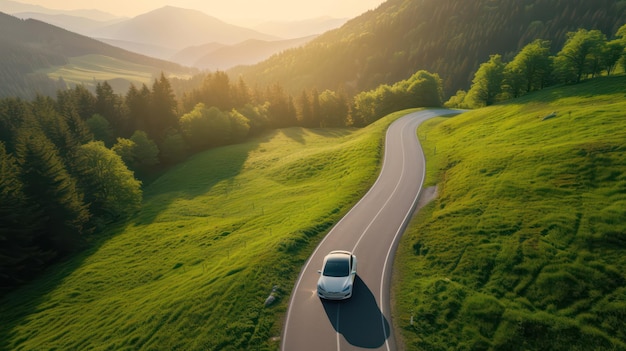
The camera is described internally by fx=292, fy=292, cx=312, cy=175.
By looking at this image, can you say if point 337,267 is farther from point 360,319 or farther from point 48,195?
point 48,195

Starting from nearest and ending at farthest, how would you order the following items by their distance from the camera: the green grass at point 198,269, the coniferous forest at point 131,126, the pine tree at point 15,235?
the green grass at point 198,269
the pine tree at point 15,235
the coniferous forest at point 131,126

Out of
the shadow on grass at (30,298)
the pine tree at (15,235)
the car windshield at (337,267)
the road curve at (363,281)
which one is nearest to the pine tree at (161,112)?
the pine tree at (15,235)

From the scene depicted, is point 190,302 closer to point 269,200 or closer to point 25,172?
point 269,200

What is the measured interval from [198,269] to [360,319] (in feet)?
56.0

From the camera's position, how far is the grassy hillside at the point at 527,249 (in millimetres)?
15734

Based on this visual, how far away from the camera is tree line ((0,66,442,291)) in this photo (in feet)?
118

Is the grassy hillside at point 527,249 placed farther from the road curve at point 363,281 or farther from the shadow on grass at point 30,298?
the shadow on grass at point 30,298

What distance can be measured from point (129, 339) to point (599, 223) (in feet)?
109

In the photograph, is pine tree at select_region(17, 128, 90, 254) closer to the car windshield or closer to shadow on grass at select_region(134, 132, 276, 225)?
shadow on grass at select_region(134, 132, 276, 225)

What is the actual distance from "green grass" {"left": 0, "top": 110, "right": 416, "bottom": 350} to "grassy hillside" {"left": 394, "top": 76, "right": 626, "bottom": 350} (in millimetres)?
9152

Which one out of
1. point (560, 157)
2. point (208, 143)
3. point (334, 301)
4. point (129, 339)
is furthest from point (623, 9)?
point (129, 339)

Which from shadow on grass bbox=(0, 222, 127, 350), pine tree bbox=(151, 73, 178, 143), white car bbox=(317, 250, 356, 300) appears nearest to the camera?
white car bbox=(317, 250, 356, 300)

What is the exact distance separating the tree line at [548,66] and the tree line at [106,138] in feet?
87.3

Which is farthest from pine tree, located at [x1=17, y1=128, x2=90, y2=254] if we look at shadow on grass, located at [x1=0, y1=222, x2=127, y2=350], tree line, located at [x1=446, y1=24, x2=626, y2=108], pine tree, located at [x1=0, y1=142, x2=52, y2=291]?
tree line, located at [x1=446, y1=24, x2=626, y2=108]
